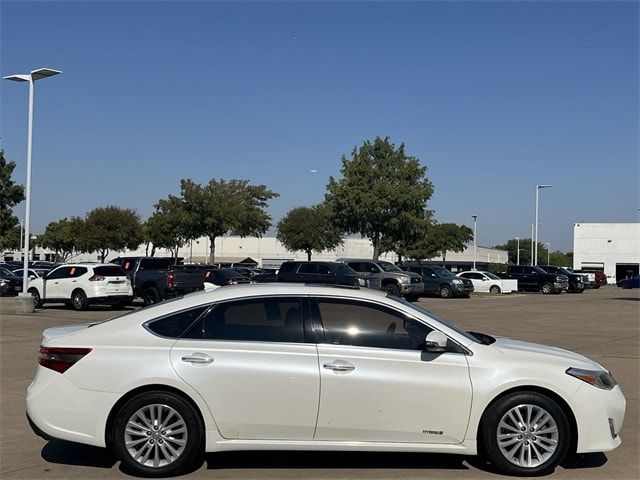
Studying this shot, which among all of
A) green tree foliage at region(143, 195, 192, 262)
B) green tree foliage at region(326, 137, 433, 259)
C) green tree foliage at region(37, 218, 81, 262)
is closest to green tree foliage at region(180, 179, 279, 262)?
green tree foliage at region(143, 195, 192, 262)

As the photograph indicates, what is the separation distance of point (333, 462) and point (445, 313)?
19.7 m

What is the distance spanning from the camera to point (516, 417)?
6051 mm

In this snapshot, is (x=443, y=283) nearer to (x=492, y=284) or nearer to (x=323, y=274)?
(x=492, y=284)

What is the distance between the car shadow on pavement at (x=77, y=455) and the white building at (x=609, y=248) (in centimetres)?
8390

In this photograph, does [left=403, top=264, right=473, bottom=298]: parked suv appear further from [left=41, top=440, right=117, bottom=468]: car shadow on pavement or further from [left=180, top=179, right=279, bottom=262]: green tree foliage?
[left=41, top=440, right=117, bottom=468]: car shadow on pavement

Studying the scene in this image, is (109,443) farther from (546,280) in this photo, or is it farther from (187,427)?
(546,280)

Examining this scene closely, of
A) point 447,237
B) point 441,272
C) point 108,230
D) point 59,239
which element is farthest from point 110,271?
point 447,237

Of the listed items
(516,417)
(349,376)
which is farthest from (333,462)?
(516,417)

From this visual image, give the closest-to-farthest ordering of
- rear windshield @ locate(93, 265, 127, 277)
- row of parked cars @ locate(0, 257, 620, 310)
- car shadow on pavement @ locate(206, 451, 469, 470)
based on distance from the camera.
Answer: car shadow on pavement @ locate(206, 451, 469, 470) < row of parked cars @ locate(0, 257, 620, 310) < rear windshield @ locate(93, 265, 127, 277)

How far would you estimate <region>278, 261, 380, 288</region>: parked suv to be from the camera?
2972 centimetres

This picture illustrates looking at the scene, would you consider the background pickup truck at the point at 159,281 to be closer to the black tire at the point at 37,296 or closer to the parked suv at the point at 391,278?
the black tire at the point at 37,296

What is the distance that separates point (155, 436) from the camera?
595 centimetres

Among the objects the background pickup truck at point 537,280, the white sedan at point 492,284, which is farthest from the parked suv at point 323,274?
the background pickup truck at point 537,280

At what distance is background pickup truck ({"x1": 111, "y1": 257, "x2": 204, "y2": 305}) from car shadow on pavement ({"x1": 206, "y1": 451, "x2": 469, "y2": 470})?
68.5ft
